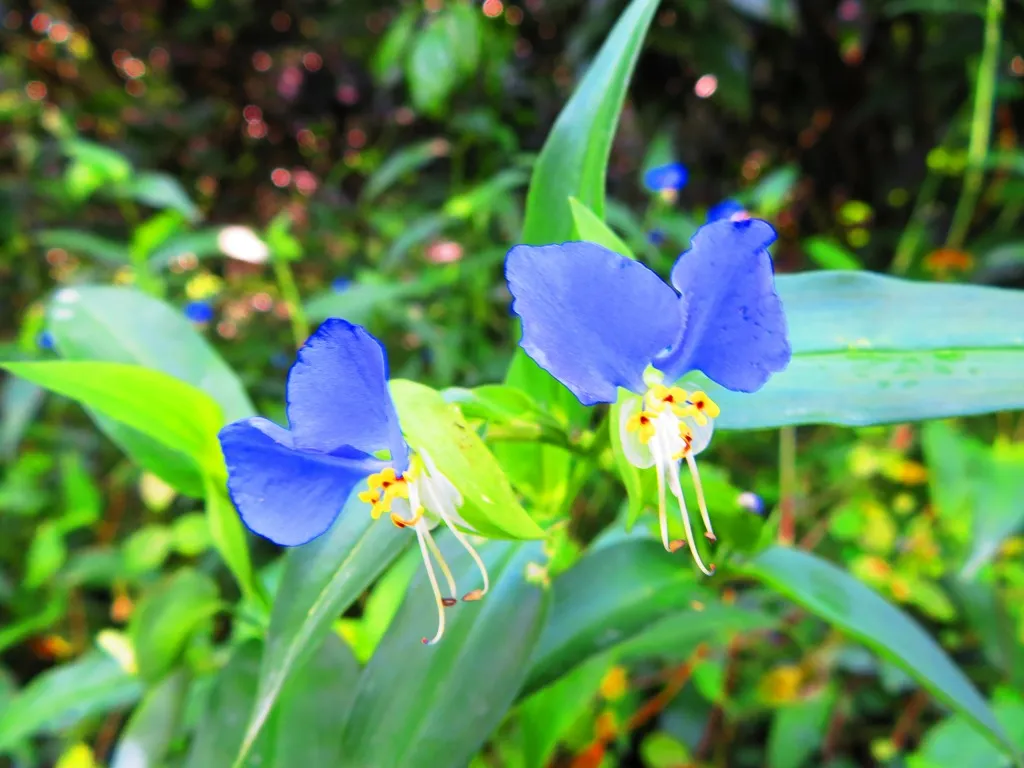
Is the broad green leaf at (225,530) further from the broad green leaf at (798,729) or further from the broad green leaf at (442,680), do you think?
the broad green leaf at (798,729)

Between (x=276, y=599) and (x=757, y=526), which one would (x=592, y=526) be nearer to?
(x=757, y=526)

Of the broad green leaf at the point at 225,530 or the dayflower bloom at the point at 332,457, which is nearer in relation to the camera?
the dayflower bloom at the point at 332,457

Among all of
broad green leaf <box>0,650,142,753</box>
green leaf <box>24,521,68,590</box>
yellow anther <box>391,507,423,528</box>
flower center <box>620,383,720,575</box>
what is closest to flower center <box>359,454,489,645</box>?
yellow anther <box>391,507,423,528</box>

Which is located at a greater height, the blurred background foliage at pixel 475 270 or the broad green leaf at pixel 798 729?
the blurred background foliage at pixel 475 270

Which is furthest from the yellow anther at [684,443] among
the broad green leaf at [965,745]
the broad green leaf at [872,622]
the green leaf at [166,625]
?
the broad green leaf at [965,745]

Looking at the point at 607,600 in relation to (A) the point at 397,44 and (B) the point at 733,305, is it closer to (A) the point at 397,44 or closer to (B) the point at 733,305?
(B) the point at 733,305

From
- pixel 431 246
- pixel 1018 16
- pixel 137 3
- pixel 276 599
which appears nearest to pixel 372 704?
pixel 276 599
